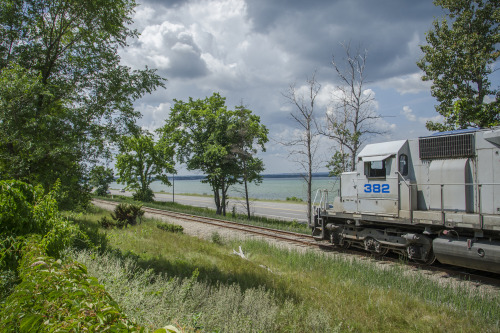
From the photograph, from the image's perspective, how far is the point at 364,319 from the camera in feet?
17.6

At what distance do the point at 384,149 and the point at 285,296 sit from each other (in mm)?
6831

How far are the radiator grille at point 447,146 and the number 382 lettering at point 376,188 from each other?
1545 millimetres

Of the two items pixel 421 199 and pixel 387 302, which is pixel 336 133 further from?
pixel 387 302

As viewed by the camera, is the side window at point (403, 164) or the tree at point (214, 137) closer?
the side window at point (403, 164)

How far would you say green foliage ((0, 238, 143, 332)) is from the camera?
171 cm

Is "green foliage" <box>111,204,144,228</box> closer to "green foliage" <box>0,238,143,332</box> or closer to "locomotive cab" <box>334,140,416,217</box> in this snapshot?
"locomotive cab" <box>334,140,416,217</box>

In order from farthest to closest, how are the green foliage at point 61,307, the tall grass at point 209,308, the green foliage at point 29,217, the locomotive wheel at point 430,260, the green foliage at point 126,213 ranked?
the green foliage at point 126,213 → the locomotive wheel at point 430,260 → the tall grass at point 209,308 → the green foliage at point 29,217 → the green foliage at point 61,307

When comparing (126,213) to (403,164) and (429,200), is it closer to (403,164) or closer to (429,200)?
(403,164)

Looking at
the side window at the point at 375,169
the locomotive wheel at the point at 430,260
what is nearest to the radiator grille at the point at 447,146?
the side window at the point at 375,169

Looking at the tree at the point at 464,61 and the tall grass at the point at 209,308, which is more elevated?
the tree at the point at 464,61

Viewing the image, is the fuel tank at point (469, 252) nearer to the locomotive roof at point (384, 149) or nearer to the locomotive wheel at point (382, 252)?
the locomotive wheel at point (382, 252)

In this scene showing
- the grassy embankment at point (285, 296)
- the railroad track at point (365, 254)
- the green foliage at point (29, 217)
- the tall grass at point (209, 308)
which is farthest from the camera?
the railroad track at point (365, 254)

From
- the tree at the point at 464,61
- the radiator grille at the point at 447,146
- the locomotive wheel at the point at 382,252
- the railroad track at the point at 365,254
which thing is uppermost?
the tree at the point at 464,61

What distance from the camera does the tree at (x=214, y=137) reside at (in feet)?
87.9
